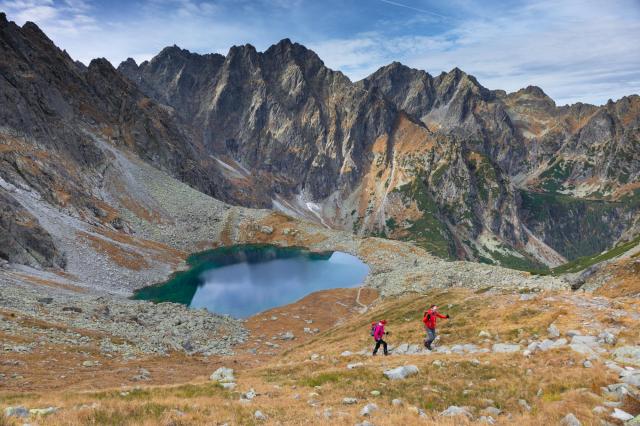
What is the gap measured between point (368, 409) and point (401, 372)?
257 inches

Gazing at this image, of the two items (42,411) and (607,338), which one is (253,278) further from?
(42,411)

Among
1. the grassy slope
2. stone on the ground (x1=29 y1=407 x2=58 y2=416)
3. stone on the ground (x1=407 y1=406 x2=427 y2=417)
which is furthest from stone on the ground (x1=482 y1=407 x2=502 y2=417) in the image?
stone on the ground (x1=29 y1=407 x2=58 y2=416)

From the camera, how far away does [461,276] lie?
81.8 m

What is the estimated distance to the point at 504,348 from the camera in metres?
26.9

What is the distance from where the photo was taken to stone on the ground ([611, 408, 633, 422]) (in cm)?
1376

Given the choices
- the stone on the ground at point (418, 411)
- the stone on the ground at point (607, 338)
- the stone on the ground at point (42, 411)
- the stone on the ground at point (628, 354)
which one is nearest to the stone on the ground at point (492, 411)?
the stone on the ground at point (418, 411)

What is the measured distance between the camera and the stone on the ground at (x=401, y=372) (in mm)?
21969

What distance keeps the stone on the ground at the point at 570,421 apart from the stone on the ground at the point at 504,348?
12.4m

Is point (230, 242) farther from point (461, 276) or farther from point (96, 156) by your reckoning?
point (461, 276)

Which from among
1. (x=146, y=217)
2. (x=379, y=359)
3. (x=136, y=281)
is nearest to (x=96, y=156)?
(x=146, y=217)

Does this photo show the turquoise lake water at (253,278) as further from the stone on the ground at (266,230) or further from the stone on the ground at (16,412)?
the stone on the ground at (16,412)

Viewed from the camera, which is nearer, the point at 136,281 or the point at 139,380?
the point at 139,380

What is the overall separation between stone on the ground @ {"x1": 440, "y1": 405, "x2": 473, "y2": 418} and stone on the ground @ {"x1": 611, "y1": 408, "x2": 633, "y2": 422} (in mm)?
4575

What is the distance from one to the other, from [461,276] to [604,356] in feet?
203
